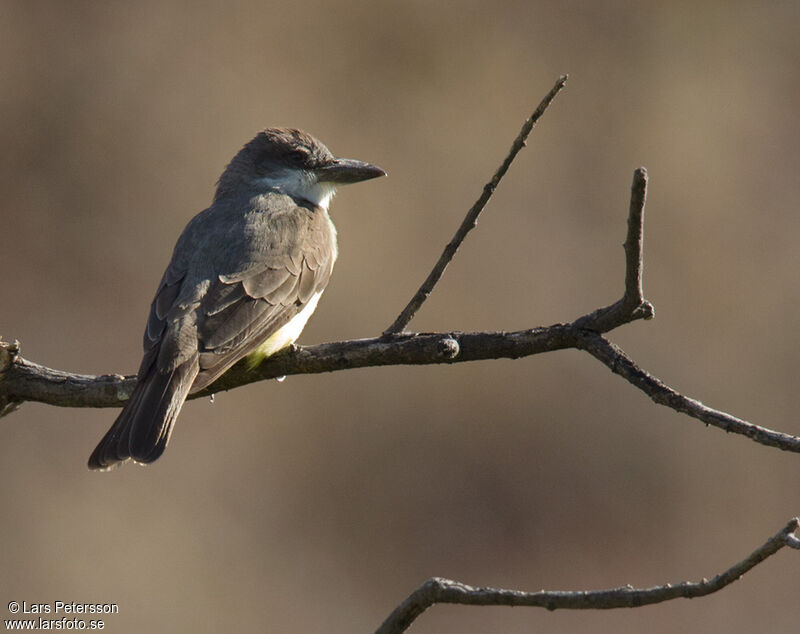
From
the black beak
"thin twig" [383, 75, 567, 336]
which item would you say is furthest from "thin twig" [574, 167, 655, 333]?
the black beak

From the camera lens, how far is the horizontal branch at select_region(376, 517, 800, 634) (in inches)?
126

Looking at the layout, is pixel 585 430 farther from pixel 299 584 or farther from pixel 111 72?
pixel 111 72

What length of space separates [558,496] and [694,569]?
5.13 ft

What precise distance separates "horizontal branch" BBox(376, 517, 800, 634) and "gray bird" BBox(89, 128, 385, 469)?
6.73ft

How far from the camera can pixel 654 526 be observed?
11477mm

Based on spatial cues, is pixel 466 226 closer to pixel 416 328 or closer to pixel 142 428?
pixel 142 428

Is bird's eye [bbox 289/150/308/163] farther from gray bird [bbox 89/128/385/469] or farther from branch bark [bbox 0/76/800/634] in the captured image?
branch bark [bbox 0/76/800/634]

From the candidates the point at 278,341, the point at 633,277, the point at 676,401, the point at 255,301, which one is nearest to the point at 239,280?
the point at 255,301

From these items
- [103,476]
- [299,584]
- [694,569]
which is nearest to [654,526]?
[694,569]

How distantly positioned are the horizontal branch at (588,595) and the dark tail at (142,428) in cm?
203

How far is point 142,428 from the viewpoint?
5012mm

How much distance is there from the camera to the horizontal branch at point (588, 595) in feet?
10.5

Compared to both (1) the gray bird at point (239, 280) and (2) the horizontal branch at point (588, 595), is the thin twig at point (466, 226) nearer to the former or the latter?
(1) the gray bird at point (239, 280)

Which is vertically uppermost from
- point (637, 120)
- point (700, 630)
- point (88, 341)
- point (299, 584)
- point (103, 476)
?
point (637, 120)
